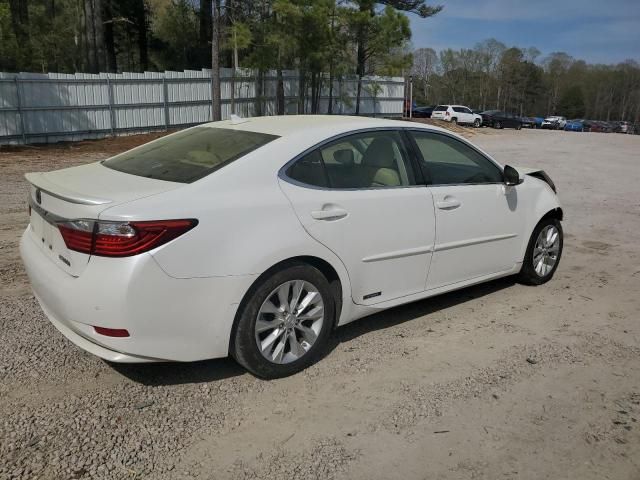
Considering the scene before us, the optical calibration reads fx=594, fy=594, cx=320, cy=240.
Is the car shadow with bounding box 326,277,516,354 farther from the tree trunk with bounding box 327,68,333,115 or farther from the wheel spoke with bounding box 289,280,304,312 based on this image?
the tree trunk with bounding box 327,68,333,115

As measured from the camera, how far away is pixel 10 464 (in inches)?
107

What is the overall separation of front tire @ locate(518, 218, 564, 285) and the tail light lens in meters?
3.47

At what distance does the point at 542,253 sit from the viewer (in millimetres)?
5500

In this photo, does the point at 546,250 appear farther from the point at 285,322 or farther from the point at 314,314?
the point at 285,322

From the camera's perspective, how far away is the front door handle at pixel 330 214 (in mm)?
3621

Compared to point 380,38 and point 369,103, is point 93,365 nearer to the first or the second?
point 380,38

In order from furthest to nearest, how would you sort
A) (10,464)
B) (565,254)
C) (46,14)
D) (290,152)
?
(46,14) → (565,254) → (290,152) → (10,464)

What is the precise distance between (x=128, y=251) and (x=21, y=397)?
44.7 inches

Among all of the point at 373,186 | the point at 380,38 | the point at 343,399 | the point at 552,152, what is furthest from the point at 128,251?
the point at 380,38

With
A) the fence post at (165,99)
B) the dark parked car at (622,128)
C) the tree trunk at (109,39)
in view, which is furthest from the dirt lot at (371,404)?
the dark parked car at (622,128)

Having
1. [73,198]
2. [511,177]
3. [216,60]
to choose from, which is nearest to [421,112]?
[216,60]

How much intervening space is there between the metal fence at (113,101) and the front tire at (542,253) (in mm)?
17361

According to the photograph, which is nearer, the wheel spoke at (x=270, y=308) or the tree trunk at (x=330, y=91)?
the wheel spoke at (x=270, y=308)

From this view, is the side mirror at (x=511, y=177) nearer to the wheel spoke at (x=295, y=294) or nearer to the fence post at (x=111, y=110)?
the wheel spoke at (x=295, y=294)
